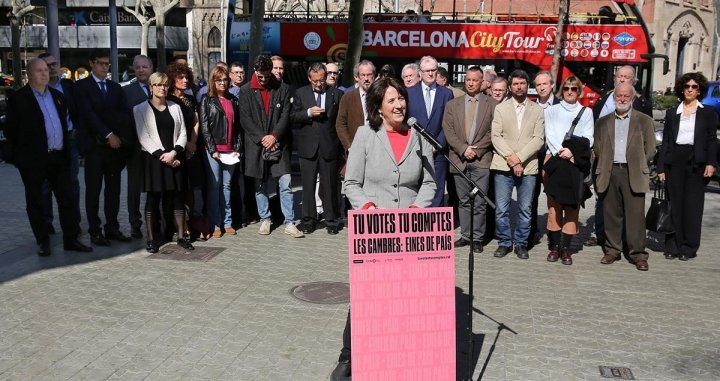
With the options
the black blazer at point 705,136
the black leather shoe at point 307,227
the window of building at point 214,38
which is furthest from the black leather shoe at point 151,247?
the window of building at point 214,38

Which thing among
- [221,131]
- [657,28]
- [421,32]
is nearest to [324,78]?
[221,131]

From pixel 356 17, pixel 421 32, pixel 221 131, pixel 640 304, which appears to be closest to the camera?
pixel 640 304

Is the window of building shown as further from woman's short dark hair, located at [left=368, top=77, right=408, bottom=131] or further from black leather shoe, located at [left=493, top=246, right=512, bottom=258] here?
woman's short dark hair, located at [left=368, top=77, right=408, bottom=131]

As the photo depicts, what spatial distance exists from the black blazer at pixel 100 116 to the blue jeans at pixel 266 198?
68.3 inches

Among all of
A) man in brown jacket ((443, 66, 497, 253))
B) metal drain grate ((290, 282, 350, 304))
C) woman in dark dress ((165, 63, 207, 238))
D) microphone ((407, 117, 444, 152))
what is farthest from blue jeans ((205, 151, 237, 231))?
microphone ((407, 117, 444, 152))

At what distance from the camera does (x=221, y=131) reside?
868cm

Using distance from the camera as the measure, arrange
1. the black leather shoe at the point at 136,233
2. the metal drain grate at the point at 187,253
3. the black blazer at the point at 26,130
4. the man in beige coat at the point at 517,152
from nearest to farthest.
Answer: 1. the black blazer at the point at 26,130
2. the metal drain grate at the point at 187,253
3. the man in beige coat at the point at 517,152
4. the black leather shoe at the point at 136,233

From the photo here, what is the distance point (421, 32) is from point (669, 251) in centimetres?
1234

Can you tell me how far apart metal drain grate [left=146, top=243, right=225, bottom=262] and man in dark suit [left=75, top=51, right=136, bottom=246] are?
72 centimetres

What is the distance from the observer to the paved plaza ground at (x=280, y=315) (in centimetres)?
500

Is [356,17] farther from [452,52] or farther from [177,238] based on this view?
[177,238]

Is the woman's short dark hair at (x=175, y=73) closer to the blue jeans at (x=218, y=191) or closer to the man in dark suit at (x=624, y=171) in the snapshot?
the blue jeans at (x=218, y=191)

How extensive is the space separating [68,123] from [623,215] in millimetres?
6491

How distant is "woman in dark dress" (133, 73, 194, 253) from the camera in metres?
7.80
